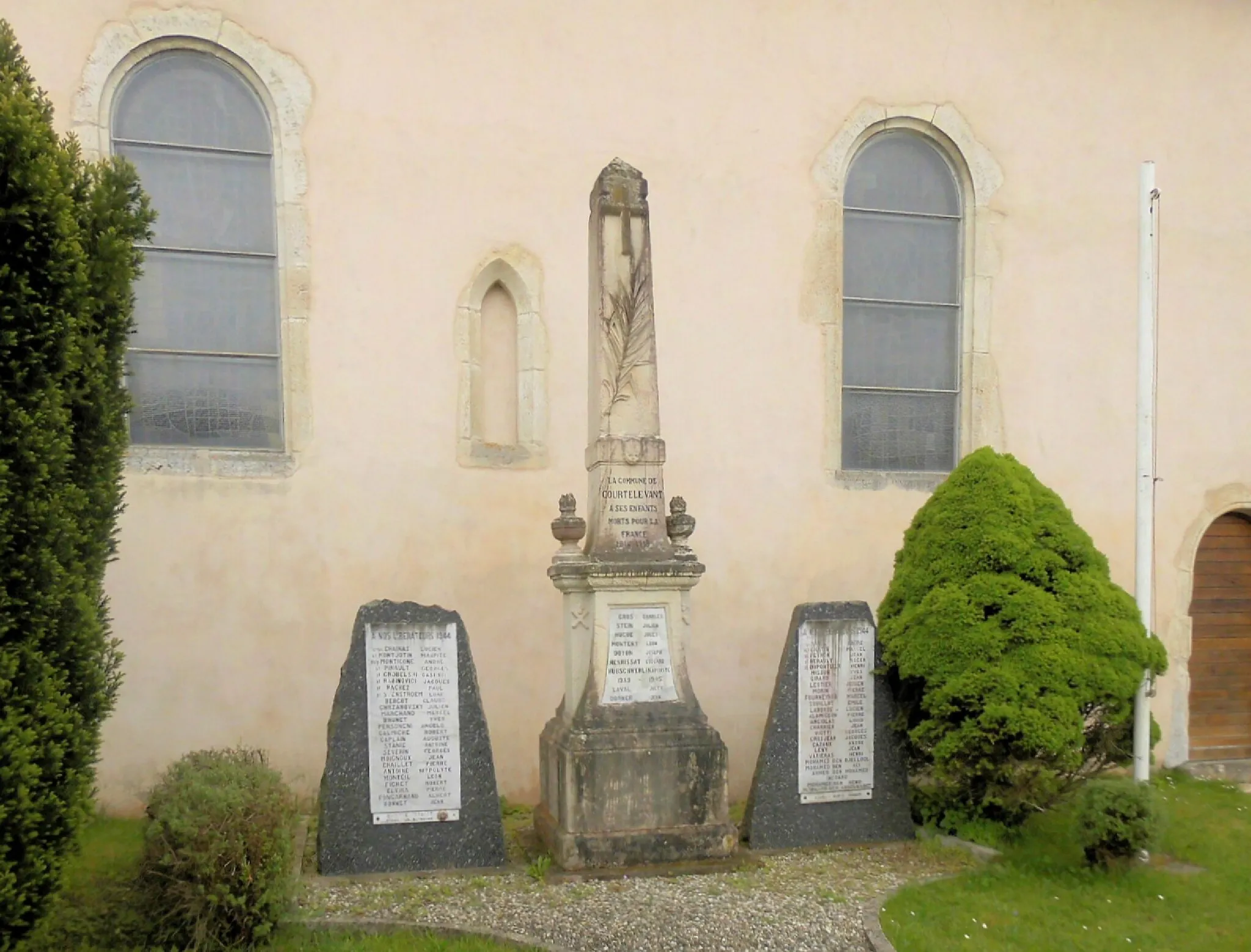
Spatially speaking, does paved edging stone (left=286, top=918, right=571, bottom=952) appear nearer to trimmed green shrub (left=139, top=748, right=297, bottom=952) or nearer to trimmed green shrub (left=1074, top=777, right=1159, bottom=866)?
trimmed green shrub (left=139, top=748, right=297, bottom=952)

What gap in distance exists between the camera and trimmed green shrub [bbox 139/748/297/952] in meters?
4.38

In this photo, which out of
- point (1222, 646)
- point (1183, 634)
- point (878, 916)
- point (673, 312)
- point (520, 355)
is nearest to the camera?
point (878, 916)

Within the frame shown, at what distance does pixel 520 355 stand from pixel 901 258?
10.7ft

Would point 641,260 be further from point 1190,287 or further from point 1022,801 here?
point 1190,287

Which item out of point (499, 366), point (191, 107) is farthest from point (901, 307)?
point (191, 107)

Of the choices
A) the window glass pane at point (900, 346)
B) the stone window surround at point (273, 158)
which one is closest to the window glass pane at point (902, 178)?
the window glass pane at point (900, 346)

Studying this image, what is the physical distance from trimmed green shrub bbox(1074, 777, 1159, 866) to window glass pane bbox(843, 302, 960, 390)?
146 inches

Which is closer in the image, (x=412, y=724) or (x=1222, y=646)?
(x=412, y=724)

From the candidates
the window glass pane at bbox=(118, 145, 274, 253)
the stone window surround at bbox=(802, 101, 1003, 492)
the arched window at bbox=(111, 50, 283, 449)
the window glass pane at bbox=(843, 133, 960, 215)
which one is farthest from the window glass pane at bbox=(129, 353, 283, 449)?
the window glass pane at bbox=(843, 133, 960, 215)

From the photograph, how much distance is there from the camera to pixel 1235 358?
9008 mm

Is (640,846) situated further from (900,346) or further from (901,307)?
(901,307)

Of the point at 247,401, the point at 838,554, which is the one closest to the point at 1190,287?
the point at 838,554

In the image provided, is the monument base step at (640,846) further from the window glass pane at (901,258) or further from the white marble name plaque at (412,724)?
the window glass pane at (901,258)

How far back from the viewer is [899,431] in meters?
8.57
